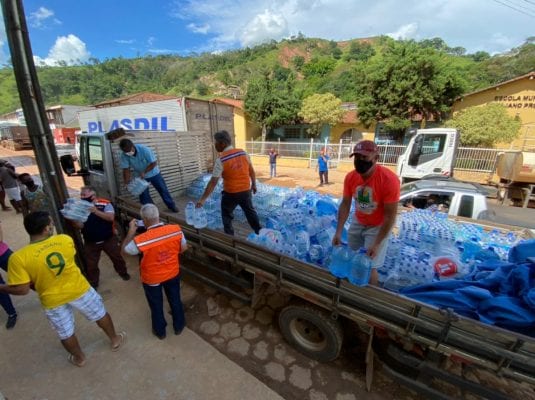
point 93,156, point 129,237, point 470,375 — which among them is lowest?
point 470,375

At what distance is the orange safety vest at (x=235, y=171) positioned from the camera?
324 cm

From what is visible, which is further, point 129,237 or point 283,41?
point 283,41

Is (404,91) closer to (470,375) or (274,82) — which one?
(274,82)

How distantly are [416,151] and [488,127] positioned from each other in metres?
6.81

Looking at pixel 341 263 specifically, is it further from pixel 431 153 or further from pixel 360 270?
pixel 431 153

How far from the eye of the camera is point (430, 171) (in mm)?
8602

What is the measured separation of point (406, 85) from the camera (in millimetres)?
14273

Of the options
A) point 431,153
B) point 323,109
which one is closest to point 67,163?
point 431,153

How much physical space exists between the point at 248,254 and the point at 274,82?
73.6ft

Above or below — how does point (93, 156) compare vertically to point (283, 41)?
below

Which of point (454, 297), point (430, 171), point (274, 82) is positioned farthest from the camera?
point (274, 82)

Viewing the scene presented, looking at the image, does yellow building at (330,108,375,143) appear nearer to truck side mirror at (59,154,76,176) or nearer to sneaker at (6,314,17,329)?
truck side mirror at (59,154,76,176)

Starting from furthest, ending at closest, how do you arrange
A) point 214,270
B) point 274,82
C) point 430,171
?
point 274,82
point 430,171
point 214,270

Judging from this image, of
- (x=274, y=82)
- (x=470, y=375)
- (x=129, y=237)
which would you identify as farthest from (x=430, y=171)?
(x=274, y=82)
